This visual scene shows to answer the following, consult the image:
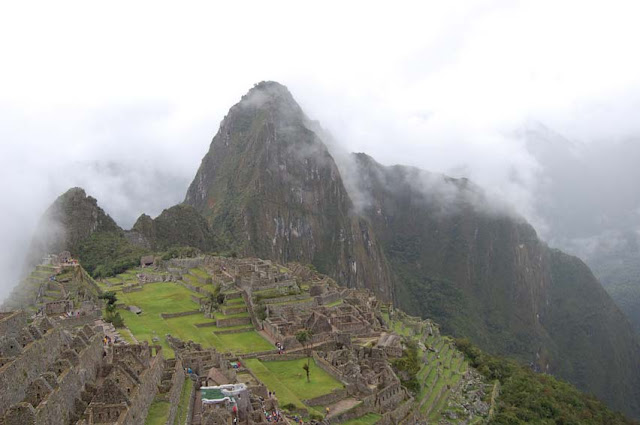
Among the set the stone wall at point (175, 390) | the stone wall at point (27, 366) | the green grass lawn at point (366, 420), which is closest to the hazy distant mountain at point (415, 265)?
the green grass lawn at point (366, 420)

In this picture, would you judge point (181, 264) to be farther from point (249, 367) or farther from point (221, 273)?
point (249, 367)

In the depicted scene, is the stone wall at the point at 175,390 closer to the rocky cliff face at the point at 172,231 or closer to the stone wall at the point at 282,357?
the stone wall at the point at 282,357

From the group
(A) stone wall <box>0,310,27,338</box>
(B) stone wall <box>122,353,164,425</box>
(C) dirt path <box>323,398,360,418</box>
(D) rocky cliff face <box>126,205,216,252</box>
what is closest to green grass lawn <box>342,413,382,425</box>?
(C) dirt path <box>323,398,360,418</box>

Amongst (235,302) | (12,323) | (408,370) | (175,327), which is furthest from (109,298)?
(12,323)

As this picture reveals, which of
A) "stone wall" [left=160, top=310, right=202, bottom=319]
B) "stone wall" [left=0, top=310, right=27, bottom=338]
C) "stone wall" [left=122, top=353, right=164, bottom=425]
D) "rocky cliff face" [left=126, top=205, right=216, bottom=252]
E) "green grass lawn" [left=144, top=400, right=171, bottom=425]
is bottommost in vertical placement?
"rocky cliff face" [left=126, top=205, right=216, bottom=252]

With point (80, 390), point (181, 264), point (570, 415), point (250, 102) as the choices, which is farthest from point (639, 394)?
point (80, 390)

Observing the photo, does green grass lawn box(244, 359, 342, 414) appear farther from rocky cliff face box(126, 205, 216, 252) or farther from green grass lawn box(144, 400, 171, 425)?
rocky cliff face box(126, 205, 216, 252)
